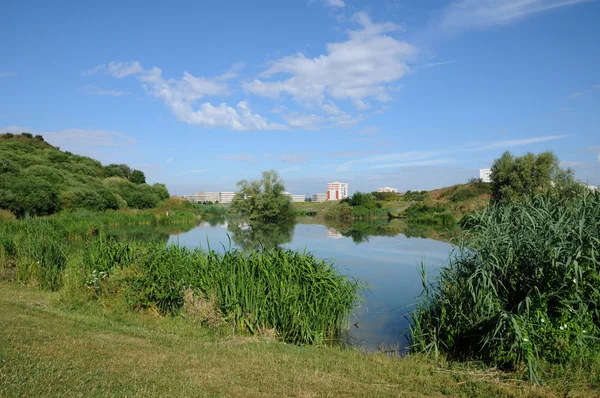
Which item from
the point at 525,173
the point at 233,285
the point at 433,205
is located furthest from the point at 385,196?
the point at 233,285

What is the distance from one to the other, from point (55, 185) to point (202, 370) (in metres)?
40.4

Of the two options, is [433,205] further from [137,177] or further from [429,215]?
[137,177]

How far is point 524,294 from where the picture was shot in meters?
6.14

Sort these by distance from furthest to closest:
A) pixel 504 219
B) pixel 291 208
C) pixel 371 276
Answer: pixel 291 208
pixel 371 276
pixel 504 219

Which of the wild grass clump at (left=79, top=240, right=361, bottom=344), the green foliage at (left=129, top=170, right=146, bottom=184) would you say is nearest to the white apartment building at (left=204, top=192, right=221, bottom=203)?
the green foliage at (left=129, top=170, right=146, bottom=184)

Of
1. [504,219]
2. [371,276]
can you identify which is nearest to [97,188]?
[371,276]

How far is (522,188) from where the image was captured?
30.5 meters

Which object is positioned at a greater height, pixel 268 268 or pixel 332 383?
pixel 268 268

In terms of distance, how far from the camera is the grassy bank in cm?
424

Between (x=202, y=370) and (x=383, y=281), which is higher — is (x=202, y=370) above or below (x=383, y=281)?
above

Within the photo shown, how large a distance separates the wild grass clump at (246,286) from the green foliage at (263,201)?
3998 centimetres

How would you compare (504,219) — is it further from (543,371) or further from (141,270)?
(141,270)

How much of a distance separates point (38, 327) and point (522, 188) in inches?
1203

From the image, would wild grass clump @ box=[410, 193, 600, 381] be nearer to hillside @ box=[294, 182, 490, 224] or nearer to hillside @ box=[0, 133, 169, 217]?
hillside @ box=[0, 133, 169, 217]
